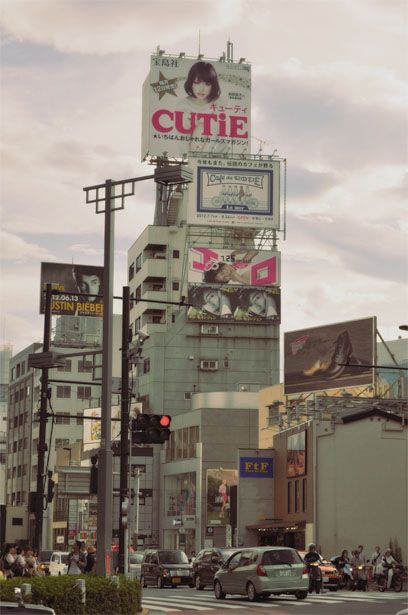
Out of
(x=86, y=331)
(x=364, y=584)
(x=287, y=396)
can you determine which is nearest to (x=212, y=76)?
(x=86, y=331)

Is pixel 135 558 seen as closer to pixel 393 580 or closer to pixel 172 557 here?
pixel 172 557

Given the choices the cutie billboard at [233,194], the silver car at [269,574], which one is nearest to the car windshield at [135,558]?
the silver car at [269,574]

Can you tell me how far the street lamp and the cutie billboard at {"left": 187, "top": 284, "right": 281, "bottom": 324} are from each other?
88883mm

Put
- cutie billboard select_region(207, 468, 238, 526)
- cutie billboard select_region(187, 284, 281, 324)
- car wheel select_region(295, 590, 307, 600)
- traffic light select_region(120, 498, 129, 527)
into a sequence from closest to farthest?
1. traffic light select_region(120, 498, 129, 527)
2. car wheel select_region(295, 590, 307, 600)
3. cutie billboard select_region(207, 468, 238, 526)
4. cutie billboard select_region(187, 284, 281, 324)

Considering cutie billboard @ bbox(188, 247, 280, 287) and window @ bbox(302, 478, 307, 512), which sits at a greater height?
cutie billboard @ bbox(188, 247, 280, 287)

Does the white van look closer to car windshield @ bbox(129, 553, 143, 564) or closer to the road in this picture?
car windshield @ bbox(129, 553, 143, 564)

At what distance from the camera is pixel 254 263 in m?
116

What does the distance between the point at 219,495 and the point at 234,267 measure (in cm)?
2808

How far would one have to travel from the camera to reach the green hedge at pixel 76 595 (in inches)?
851

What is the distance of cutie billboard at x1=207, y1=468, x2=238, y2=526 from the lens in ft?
313

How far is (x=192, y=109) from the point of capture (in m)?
120

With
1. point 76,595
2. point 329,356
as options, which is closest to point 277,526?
point 329,356

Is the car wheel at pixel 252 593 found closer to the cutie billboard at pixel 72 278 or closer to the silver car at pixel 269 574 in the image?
the silver car at pixel 269 574

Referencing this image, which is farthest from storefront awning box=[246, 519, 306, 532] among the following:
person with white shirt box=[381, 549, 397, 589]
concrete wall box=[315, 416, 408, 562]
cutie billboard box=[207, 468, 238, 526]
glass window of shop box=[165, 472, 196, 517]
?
glass window of shop box=[165, 472, 196, 517]
